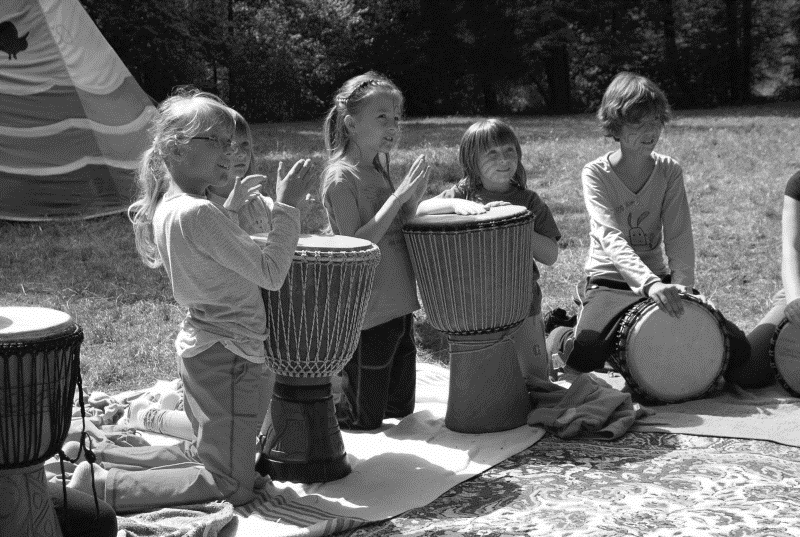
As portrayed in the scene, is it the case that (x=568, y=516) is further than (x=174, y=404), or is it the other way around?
(x=174, y=404)

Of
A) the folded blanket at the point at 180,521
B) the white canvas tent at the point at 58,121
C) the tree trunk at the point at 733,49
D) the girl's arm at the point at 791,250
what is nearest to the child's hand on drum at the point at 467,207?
the girl's arm at the point at 791,250

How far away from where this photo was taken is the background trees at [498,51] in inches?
872

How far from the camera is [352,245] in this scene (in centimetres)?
344

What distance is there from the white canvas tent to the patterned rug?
5822 mm

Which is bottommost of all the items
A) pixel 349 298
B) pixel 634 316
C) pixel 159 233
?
pixel 634 316

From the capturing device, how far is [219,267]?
3082mm

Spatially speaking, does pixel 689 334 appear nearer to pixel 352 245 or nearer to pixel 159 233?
pixel 352 245

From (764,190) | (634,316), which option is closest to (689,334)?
(634,316)

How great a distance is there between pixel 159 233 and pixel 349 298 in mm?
688

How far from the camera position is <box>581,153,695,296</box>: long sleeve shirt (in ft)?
14.7

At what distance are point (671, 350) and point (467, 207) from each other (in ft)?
3.38

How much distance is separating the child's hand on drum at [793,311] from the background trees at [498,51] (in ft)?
59.7

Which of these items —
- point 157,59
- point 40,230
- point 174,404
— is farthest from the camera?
point 157,59

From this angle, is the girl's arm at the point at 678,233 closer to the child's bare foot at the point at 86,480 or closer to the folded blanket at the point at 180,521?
the folded blanket at the point at 180,521
